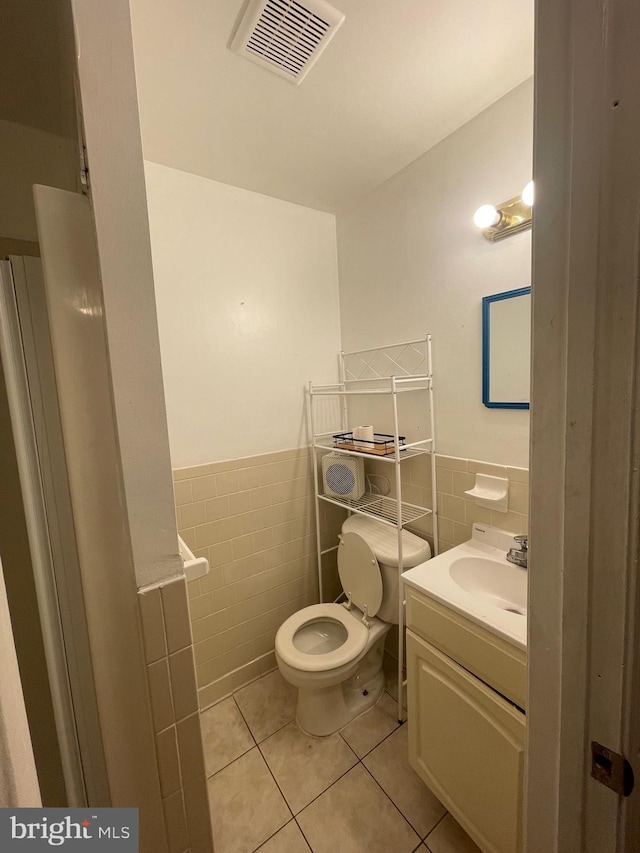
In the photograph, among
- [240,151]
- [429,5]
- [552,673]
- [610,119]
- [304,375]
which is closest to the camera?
[610,119]

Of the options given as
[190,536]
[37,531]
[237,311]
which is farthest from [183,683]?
[237,311]

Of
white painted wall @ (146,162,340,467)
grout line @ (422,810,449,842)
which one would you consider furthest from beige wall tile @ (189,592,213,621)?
grout line @ (422,810,449,842)

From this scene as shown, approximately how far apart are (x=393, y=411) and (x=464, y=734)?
1099 mm

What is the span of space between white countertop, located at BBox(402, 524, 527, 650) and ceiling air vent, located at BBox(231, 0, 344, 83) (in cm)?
164

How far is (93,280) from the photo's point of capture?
0.56 meters

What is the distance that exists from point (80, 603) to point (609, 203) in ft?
3.33

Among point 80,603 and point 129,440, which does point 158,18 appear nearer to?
point 129,440

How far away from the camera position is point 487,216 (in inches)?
Answer: 46.8

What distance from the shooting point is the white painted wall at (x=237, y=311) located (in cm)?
146

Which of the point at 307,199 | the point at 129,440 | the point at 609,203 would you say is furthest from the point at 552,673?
the point at 307,199

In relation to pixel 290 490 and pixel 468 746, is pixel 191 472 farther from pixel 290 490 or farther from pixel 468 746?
pixel 468 746

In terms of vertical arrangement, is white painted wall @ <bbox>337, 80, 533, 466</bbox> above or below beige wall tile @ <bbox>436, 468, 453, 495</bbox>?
above

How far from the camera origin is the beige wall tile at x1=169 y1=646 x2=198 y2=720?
24.4 inches

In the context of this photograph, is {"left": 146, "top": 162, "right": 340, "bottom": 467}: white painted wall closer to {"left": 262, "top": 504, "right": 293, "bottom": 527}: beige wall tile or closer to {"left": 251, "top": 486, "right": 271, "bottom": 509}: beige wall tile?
{"left": 251, "top": 486, "right": 271, "bottom": 509}: beige wall tile
